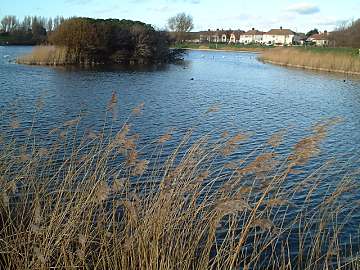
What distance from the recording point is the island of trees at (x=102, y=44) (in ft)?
127

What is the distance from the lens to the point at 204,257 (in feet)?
12.5

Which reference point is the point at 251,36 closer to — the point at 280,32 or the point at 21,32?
the point at 280,32

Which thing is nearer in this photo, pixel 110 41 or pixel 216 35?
pixel 110 41

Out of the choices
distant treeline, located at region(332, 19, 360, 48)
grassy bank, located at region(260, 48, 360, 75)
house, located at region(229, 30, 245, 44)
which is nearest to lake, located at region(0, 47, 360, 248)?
grassy bank, located at region(260, 48, 360, 75)

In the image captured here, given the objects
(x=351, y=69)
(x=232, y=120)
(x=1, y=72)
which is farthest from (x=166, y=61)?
(x=232, y=120)

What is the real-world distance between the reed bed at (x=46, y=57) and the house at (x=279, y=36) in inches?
4493

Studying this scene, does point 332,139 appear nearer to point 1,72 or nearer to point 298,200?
point 298,200

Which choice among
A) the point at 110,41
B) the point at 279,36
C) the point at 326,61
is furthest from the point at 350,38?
the point at 279,36

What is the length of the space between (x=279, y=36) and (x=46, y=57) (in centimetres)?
12151

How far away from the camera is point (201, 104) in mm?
19469

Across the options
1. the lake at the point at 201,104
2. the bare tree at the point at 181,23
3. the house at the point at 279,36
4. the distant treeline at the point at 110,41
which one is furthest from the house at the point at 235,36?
the lake at the point at 201,104

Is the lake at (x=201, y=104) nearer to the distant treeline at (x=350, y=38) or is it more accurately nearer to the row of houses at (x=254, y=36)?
the distant treeline at (x=350, y=38)

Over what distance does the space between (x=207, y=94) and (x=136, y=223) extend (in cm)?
1991

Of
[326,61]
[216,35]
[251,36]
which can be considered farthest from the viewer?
[251,36]
